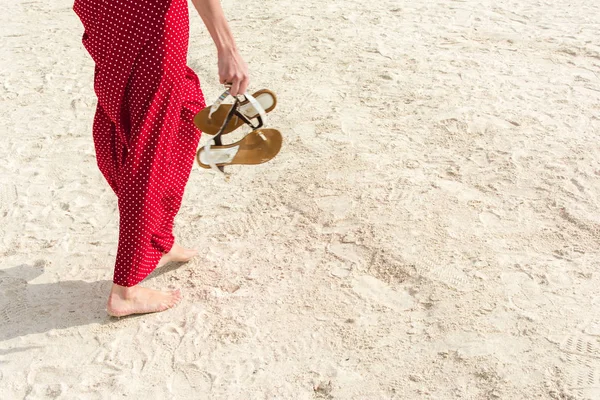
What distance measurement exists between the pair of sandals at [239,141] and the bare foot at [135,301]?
0.68 m

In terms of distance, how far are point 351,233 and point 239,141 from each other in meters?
0.99

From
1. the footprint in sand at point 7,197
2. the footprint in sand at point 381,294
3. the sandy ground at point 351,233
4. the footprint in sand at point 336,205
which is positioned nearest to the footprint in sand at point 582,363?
the sandy ground at point 351,233

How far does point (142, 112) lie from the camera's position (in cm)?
271

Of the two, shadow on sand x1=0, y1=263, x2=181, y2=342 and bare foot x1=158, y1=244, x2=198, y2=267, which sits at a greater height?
bare foot x1=158, y1=244, x2=198, y2=267

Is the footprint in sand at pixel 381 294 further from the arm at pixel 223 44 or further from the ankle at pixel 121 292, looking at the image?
the arm at pixel 223 44

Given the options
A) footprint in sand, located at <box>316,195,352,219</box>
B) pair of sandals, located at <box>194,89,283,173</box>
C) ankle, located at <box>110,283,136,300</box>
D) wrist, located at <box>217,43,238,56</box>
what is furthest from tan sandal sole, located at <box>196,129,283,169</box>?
footprint in sand, located at <box>316,195,352,219</box>

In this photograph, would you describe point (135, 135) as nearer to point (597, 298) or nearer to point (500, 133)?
point (597, 298)

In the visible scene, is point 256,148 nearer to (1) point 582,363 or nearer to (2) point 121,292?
(2) point 121,292

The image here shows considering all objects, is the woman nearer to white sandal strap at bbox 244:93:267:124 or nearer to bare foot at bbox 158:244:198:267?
white sandal strap at bbox 244:93:267:124

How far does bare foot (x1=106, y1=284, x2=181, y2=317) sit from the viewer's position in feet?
9.78

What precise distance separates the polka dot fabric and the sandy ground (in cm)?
42

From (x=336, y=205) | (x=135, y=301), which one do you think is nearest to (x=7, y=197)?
(x=135, y=301)

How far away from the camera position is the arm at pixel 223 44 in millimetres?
2418

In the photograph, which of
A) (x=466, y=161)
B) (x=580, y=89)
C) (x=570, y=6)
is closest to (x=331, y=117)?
(x=466, y=161)
